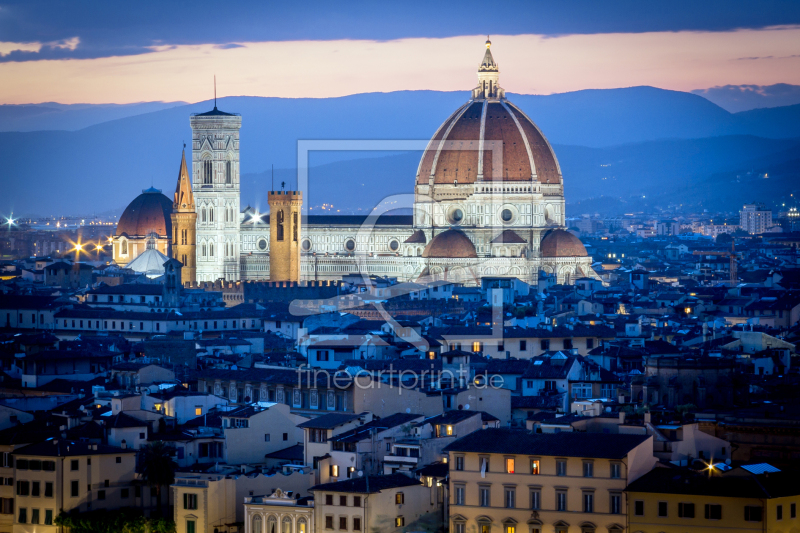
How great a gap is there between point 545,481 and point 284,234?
305 ft

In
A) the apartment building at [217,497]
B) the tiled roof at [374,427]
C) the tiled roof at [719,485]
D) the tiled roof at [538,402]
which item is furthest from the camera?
the tiled roof at [538,402]

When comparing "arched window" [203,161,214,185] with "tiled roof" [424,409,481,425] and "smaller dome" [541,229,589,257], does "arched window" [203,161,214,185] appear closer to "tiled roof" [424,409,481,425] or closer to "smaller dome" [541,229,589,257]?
"smaller dome" [541,229,589,257]

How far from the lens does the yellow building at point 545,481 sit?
3738 cm

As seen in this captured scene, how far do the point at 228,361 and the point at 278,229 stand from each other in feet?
221

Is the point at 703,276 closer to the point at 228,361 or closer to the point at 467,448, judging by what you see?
the point at 228,361

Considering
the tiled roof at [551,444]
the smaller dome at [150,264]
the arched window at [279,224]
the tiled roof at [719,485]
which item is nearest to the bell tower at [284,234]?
the arched window at [279,224]

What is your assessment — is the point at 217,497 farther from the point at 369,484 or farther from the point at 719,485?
the point at 719,485

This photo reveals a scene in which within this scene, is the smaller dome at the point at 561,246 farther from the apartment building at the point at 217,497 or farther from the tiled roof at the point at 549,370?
the apartment building at the point at 217,497

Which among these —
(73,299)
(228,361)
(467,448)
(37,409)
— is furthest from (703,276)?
(467,448)

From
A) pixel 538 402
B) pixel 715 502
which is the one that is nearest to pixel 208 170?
pixel 538 402

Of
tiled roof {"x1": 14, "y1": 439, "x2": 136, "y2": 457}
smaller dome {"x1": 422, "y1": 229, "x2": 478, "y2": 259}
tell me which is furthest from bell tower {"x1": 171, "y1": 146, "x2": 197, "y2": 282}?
tiled roof {"x1": 14, "y1": 439, "x2": 136, "y2": 457}

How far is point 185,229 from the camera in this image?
437ft

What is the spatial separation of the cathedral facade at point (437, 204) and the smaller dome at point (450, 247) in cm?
154

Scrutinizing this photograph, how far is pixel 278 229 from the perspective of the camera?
131 metres
